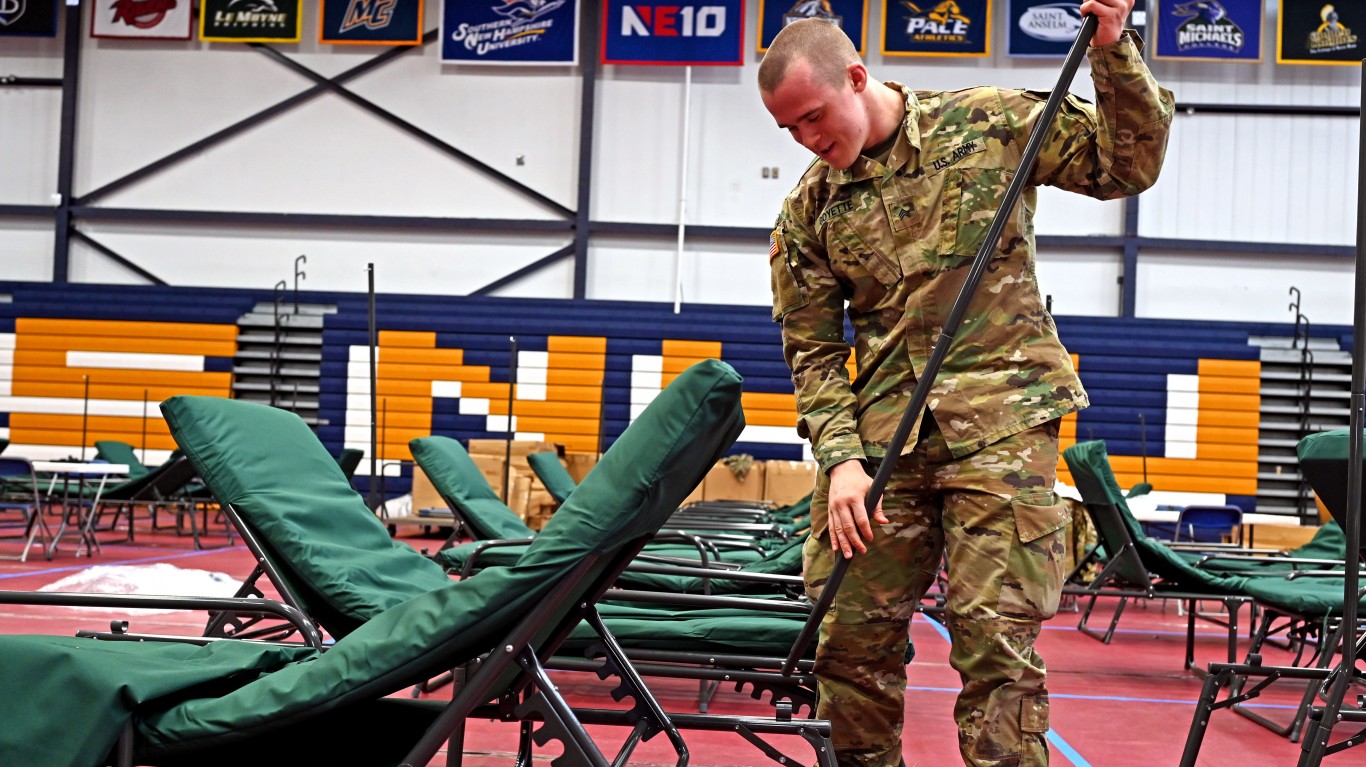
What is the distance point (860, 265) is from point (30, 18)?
49.8ft

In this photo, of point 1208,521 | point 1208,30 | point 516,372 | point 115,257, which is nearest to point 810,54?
point 1208,521

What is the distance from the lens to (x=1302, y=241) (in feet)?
43.9

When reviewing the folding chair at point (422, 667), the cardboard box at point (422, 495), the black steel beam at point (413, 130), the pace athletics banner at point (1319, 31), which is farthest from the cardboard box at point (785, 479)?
the folding chair at point (422, 667)

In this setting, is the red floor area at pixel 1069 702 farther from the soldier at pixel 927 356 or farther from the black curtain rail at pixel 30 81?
the black curtain rail at pixel 30 81

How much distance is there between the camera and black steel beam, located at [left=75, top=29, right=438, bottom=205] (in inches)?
555

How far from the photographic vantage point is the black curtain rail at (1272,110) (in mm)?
13352

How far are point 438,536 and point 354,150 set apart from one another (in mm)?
5499

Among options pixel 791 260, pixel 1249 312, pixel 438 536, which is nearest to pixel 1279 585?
pixel 791 260

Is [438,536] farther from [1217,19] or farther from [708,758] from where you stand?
[1217,19]

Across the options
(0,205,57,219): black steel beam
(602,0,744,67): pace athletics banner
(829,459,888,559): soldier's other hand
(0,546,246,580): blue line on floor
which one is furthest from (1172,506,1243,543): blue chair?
(0,205,57,219): black steel beam

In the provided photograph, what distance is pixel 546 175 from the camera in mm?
13859

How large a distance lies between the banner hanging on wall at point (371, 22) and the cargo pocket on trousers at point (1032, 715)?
1336 centimetres

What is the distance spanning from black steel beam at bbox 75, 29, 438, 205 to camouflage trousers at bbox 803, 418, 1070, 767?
1331cm

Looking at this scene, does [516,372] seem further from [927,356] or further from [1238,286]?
[927,356]
